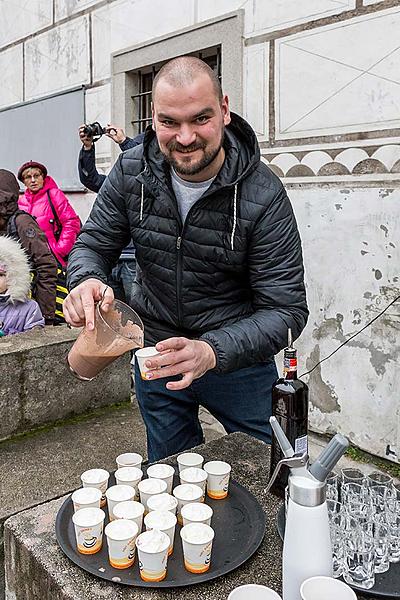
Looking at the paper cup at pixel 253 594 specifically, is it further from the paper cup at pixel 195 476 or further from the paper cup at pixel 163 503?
the paper cup at pixel 195 476

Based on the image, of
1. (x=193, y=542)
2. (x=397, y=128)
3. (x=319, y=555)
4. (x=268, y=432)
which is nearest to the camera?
(x=319, y=555)

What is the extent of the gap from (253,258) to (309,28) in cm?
234

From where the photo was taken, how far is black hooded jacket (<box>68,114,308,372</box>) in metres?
2.11

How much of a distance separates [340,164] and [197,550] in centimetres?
288

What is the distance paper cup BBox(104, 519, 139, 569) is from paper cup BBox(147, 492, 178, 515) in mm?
129

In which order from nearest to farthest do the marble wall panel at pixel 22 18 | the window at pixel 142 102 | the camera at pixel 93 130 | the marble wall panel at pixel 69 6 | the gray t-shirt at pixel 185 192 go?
the gray t-shirt at pixel 185 192 < the camera at pixel 93 130 < the window at pixel 142 102 < the marble wall panel at pixel 69 6 < the marble wall panel at pixel 22 18

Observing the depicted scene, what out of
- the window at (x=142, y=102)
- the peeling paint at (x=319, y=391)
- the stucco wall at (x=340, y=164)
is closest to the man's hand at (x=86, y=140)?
the window at (x=142, y=102)

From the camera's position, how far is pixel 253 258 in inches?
84.5

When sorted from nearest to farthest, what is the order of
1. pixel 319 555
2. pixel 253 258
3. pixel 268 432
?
pixel 319 555 < pixel 253 258 < pixel 268 432

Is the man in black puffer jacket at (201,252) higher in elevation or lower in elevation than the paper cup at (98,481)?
A: higher

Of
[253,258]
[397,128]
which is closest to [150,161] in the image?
[253,258]

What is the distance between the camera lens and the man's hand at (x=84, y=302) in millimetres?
1760

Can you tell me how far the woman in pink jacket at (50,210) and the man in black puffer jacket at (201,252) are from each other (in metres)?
2.82

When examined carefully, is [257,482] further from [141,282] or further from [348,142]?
[348,142]
